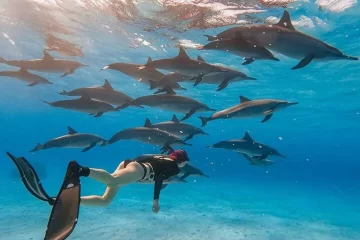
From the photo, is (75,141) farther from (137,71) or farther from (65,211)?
(65,211)

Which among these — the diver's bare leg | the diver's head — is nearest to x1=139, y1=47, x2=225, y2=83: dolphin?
the diver's head

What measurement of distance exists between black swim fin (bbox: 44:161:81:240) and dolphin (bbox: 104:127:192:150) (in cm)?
673

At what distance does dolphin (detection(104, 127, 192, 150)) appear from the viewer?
441 inches

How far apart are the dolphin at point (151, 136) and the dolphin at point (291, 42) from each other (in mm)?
4652

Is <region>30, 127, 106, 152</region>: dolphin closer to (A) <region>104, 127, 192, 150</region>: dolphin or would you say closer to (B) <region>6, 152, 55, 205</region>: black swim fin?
(A) <region>104, 127, 192, 150</region>: dolphin

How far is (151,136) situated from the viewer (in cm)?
1134

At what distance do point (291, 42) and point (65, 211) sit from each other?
5.74m

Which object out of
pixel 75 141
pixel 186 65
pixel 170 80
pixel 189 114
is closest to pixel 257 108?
pixel 189 114

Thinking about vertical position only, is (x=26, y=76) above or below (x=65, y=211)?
above

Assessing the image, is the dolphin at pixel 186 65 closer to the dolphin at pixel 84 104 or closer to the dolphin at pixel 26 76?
the dolphin at pixel 84 104

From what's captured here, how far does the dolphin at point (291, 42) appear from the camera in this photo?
287 inches

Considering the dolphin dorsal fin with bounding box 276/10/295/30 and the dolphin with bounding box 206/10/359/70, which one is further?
the dolphin dorsal fin with bounding box 276/10/295/30

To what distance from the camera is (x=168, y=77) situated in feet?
36.6

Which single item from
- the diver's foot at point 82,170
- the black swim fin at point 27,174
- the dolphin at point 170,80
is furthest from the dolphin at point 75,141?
the black swim fin at point 27,174
